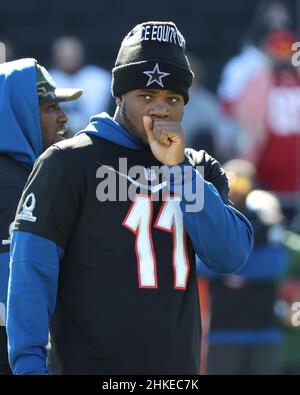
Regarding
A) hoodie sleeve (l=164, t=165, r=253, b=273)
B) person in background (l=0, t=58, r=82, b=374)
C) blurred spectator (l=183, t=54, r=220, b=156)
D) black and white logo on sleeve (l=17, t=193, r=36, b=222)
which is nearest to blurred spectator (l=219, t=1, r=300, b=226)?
blurred spectator (l=183, t=54, r=220, b=156)

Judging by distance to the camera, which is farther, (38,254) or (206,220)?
(206,220)

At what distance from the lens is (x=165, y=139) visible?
3.48 m

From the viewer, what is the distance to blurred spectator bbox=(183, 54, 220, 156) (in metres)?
10.5

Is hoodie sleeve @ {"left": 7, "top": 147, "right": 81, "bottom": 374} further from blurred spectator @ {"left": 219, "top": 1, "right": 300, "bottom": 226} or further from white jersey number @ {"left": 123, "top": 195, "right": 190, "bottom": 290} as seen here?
blurred spectator @ {"left": 219, "top": 1, "right": 300, "bottom": 226}

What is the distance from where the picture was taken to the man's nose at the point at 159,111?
355cm

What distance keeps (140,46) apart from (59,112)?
660mm

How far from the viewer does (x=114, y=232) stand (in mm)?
3502

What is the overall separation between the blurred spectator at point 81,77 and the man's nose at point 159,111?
670cm

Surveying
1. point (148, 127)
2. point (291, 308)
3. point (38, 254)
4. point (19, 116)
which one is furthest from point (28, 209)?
point (291, 308)

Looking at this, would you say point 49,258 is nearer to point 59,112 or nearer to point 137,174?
point 137,174

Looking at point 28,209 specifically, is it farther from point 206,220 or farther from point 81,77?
point 81,77

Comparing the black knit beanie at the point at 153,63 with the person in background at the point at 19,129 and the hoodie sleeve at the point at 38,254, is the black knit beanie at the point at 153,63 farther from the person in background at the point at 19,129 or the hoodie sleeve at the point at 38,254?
the person in background at the point at 19,129

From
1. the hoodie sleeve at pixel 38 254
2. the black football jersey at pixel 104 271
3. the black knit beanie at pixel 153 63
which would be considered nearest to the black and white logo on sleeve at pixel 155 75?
the black knit beanie at pixel 153 63

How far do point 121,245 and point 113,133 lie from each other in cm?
37
